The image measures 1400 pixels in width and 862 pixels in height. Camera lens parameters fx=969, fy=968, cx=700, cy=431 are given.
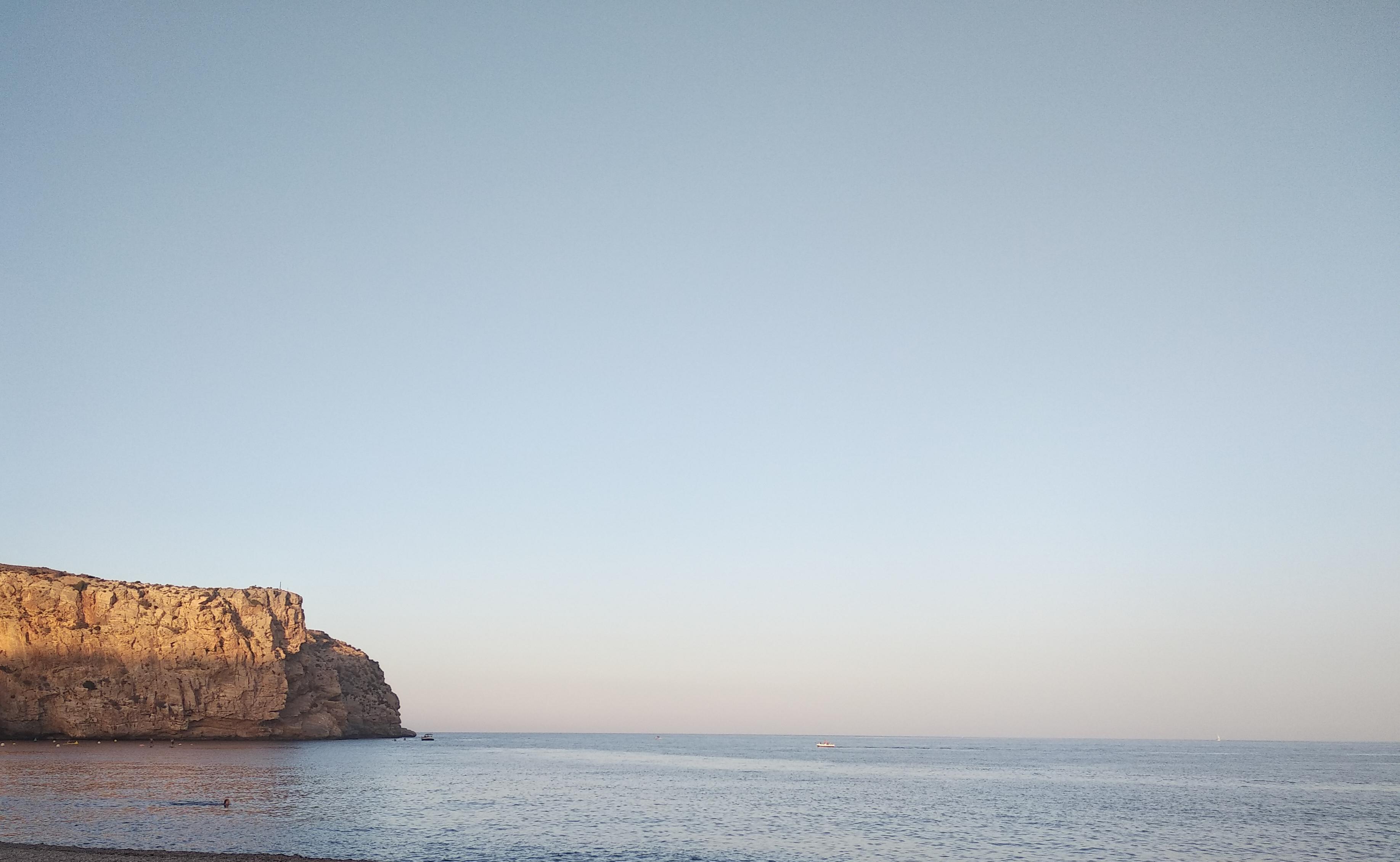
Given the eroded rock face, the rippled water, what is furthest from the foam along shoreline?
the eroded rock face

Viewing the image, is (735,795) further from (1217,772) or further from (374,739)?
(374,739)

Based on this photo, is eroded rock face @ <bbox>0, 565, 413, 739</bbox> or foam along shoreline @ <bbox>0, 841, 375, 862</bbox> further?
eroded rock face @ <bbox>0, 565, 413, 739</bbox>

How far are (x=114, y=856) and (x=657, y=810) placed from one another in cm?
2858

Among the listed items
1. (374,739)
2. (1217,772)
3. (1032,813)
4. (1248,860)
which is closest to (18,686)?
(374,739)

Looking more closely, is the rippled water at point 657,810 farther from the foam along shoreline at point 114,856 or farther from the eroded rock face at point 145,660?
the eroded rock face at point 145,660

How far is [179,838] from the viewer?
35906mm

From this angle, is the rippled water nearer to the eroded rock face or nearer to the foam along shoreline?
the foam along shoreline

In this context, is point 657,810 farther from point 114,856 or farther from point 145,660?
point 145,660

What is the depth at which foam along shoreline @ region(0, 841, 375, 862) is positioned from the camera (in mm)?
28734

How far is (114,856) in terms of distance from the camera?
98.0 feet

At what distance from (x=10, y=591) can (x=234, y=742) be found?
2817cm

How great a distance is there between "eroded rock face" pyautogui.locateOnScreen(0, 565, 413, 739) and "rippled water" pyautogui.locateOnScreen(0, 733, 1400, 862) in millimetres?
5031

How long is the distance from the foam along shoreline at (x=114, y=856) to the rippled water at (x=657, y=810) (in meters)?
2.26

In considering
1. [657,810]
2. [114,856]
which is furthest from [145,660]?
[114,856]
